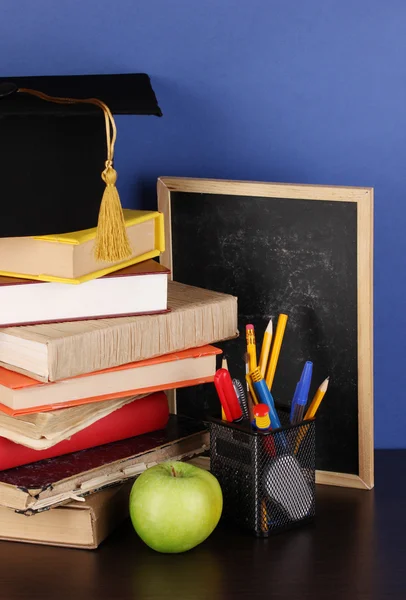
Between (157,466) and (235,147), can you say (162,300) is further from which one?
(235,147)

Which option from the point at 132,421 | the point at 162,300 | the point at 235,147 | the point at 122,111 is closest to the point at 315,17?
the point at 235,147

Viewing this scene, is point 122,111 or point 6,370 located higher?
point 122,111

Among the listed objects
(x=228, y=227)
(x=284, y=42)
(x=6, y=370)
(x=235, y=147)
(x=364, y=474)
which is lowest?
(x=364, y=474)

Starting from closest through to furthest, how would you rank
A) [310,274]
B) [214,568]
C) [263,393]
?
[214,568], [263,393], [310,274]

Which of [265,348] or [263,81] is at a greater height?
[263,81]

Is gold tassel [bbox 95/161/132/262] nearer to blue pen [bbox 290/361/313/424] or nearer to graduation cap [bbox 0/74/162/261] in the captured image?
graduation cap [bbox 0/74/162/261]

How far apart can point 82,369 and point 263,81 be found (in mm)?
483

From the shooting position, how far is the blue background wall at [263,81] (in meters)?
1.27

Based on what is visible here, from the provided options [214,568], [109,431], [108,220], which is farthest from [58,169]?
[214,568]

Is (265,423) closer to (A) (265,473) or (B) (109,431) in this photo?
(A) (265,473)

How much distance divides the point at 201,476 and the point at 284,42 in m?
0.58

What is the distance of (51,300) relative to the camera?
3.55 feet

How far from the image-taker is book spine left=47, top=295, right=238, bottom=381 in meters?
1.03

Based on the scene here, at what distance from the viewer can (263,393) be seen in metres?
1.11
